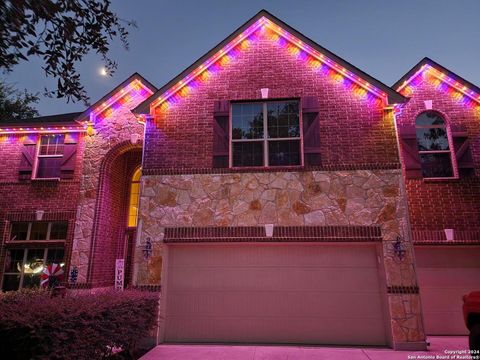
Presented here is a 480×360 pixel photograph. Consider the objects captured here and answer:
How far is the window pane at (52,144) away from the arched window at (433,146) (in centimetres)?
1213

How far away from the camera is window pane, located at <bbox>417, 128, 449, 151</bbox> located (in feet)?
32.9

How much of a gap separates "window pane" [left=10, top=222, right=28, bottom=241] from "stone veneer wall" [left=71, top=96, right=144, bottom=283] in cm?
220

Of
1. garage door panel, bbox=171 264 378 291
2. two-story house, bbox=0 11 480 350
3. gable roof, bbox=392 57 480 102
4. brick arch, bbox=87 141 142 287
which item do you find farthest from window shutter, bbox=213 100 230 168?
gable roof, bbox=392 57 480 102

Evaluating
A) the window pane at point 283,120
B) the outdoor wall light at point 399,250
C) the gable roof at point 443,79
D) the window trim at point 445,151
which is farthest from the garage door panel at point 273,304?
the gable roof at point 443,79

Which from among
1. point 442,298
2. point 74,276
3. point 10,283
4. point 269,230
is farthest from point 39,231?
point 442,298

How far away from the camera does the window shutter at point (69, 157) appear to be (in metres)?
11.6

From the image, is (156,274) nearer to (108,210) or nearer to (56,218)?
(108,210)

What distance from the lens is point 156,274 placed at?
848 cm

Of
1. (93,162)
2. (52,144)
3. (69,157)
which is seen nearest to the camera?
(93,162)

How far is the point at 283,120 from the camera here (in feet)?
31.0

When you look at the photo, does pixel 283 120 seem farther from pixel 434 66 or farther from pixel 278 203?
pixel 434 66

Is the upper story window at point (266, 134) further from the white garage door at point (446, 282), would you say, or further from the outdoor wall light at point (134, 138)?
the white garage door at point (446, 282)

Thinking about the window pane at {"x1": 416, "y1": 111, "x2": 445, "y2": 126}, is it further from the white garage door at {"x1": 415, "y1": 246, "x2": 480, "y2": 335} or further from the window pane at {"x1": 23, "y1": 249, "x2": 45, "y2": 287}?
the window pane at {"x1": 23, "y1": 249, "x2": 45, "y2": 287}

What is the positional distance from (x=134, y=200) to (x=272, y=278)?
6.62 metres
